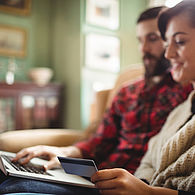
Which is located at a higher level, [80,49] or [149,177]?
[80,49]

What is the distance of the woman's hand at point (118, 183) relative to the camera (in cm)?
52

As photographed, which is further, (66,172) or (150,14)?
(150,14)

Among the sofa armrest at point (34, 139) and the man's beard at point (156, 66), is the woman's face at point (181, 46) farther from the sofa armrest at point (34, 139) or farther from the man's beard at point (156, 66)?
the sofa armrest at point (34, 139)

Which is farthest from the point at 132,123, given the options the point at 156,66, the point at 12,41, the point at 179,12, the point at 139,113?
the point at 12,41

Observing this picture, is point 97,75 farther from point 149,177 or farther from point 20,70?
point 149,177

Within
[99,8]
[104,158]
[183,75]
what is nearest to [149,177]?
[183,75]

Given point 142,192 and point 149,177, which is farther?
point 149,177

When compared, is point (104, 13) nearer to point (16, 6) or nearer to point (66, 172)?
point (16, 6)

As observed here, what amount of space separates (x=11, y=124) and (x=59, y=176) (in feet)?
6.35

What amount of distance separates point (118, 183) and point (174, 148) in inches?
6.7

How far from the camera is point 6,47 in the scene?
9.16 ft

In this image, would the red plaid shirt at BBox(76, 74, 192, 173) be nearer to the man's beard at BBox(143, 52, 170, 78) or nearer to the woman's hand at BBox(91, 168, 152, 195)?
the man's beard at BBox(143, 52, 170, 78)

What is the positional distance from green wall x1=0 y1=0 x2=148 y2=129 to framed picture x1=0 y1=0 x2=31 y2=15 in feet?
0.16

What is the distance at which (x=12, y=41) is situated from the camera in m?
→ 2.82
